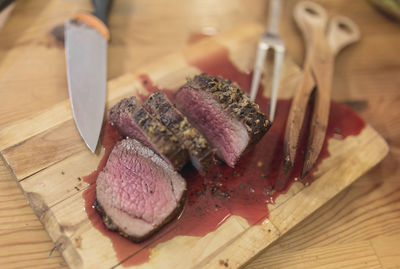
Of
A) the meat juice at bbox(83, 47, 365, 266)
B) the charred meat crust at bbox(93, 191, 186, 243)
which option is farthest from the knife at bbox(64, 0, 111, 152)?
the charred meat crust at bbox(93, 191, 186, 243)

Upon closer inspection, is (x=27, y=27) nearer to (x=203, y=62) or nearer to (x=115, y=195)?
(x=203, y=62)

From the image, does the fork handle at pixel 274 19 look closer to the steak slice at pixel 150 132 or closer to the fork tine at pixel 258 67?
the fork tine at pixel 258 67

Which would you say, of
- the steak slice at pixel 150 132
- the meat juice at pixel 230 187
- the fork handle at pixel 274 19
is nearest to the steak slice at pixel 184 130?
the steak slice at pixel 150 132

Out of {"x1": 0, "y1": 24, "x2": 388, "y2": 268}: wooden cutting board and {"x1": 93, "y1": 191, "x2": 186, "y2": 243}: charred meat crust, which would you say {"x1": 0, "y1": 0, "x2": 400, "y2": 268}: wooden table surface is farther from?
{"x1": 93, "y1": 191, "x2": 186, "y2": 243}: charred meat crust

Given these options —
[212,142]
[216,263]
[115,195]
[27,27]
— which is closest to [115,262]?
[115,195]

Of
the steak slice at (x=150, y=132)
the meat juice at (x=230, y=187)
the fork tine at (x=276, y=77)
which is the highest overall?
the steak slice at (x=150, y=132)
